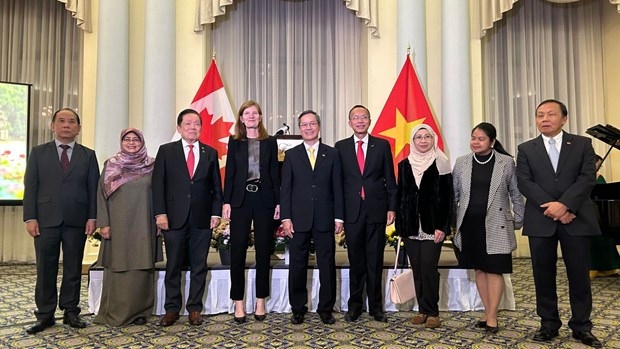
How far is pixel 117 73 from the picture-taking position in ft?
18.6

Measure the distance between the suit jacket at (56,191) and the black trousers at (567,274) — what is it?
2.93 metres

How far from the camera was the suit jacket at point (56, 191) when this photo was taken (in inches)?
129

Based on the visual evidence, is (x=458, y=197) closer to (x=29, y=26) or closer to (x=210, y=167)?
(x=210, y=167)

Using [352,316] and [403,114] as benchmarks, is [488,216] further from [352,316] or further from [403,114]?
[403,114]

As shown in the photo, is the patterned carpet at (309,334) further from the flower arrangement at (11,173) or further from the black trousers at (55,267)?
the flower arrangement at (11,173)

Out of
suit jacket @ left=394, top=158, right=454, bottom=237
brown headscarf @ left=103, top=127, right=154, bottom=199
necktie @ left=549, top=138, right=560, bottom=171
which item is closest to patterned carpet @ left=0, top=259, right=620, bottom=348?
suit jacket @ left=394, top=158, right=454, bottom=237

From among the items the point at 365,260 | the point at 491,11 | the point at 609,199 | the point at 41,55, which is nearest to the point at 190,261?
the point at 365,260

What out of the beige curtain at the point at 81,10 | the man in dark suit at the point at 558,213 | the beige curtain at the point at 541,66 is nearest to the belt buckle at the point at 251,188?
the man in dark suit at the point at 558,213

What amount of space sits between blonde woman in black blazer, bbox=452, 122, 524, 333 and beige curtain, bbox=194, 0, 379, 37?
327 centimetres

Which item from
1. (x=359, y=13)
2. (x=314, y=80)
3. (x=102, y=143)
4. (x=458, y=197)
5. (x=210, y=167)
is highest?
(x=359, y=13)

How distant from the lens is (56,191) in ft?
10.8

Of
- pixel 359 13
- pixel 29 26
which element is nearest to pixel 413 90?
pixel 359 13

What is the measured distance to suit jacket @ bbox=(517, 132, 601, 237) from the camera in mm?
2898

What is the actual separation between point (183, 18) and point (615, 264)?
18.9ft
